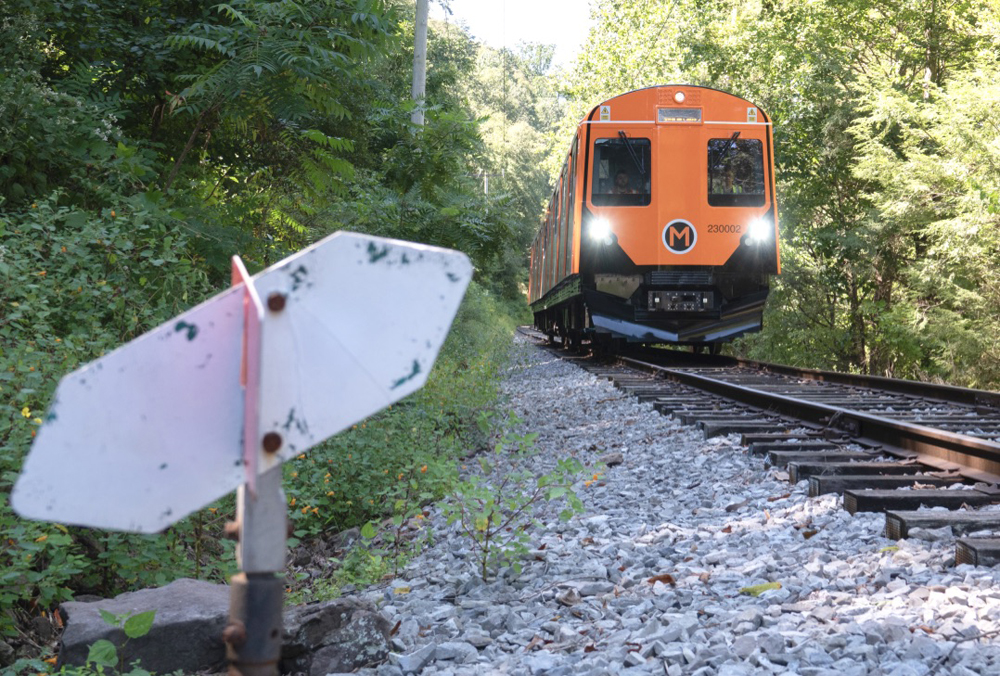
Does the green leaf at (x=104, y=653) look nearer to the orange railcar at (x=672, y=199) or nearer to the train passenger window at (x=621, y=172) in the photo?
the orange railcar at (x=672, y=199)

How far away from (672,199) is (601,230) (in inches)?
43.0

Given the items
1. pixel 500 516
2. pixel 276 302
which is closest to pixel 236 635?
pixel 276 302

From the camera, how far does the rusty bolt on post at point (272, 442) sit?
118cm

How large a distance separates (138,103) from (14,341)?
4094 mm

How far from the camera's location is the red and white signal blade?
1.12 metres

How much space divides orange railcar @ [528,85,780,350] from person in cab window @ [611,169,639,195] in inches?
0.6

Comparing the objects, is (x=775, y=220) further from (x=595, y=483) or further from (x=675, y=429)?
(x=595, y=483)

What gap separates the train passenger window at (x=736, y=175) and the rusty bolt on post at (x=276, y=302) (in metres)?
12.2

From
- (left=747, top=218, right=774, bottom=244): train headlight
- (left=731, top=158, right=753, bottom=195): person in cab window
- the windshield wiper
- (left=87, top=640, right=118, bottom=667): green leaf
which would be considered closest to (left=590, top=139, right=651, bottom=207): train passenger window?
the windshield wiper

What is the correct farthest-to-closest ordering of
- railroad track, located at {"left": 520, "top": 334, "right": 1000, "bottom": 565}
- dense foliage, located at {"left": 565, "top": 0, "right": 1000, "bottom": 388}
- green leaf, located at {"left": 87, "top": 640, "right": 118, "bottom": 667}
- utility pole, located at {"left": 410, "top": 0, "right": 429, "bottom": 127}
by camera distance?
dense foliage, located at {"left": 565, "top": 0, "right": 1000, "bottom": 388}
utility pole, located at {"left": 410, "top": 0, "right": 429, "bottom": 127}
railroad track, located at {"left": 520, "top": 334, "right": 1000, "bottom": 565}
green leaf, located at {"left": 87, "top": 640, "right": 118, "bottom": 667}

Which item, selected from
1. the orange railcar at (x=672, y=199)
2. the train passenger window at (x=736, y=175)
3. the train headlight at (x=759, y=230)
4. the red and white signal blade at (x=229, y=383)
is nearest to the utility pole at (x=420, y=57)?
the orange railcar at (x=672, y=199)

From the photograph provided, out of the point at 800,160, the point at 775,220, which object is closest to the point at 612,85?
the point at 800,160

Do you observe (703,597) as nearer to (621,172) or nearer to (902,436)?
(902,436)

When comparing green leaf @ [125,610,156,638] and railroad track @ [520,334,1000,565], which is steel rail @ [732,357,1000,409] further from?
green leaf @ [125,610,156,638]
